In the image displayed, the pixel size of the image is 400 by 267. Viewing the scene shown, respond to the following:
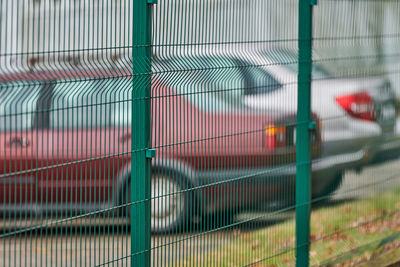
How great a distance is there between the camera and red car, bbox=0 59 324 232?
3820 millimetres

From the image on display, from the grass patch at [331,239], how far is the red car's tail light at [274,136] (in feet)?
1.91

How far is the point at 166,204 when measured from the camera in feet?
15.4

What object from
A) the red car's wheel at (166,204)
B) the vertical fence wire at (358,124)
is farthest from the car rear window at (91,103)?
the vertical fence wire at (358,124)

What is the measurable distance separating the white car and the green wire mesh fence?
2 cm

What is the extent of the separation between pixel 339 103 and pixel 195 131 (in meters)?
1.98

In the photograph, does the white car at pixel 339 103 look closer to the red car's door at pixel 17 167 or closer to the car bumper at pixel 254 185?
the car bumper at pixel 254 185

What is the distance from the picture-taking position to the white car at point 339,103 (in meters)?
5.43

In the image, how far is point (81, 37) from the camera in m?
4.02

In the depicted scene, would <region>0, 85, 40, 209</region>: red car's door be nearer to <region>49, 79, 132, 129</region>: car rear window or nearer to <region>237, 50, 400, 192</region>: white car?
<region>49, 79, 132, 129</region>: car rear window

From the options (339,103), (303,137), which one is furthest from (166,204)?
A: (339,103)

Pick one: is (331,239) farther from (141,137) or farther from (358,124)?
(141,137)

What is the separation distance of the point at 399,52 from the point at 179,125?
10.7 ft

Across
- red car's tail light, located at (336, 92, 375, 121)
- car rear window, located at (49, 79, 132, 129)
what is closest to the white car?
red car's tail light, located at (336, 92, 375, 121)

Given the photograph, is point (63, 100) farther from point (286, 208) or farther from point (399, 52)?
point (399, 52)
